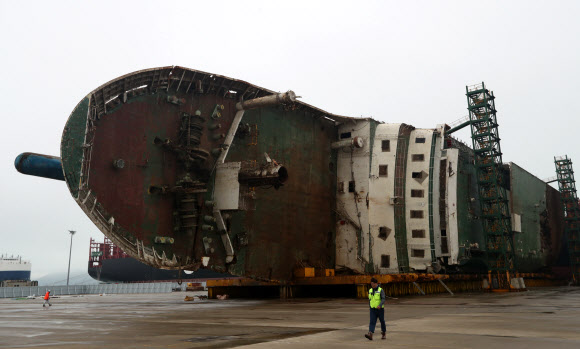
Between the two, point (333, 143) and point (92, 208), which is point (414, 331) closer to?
point (92, 208)

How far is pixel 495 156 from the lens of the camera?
1957 inches

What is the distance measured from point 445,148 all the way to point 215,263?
2593 centimetres

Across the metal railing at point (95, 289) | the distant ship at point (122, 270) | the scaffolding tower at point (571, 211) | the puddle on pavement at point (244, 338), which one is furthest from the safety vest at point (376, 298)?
the distant ship at point (122, 270)

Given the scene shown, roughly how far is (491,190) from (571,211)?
106 ft

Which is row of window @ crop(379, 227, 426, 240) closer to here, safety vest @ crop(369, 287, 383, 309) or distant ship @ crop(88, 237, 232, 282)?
safety vest @ crop(369, 287, 383, 309)

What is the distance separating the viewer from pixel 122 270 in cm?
10744

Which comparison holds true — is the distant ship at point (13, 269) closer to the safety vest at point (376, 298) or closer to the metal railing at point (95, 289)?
the metal railing at point (95, 289)

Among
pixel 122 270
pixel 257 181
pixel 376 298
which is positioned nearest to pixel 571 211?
pixel 257 181

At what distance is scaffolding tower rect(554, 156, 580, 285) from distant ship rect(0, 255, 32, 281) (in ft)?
445

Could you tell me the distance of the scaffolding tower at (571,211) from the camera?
7188cm

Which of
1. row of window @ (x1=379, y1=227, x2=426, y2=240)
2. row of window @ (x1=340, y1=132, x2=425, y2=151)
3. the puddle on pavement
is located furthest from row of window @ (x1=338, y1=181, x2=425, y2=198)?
the puddle on pavement

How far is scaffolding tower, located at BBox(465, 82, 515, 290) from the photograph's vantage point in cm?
4825

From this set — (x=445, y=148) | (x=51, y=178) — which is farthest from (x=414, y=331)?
(x=445, y=148)

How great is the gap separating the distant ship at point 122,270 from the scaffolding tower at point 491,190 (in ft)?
209
